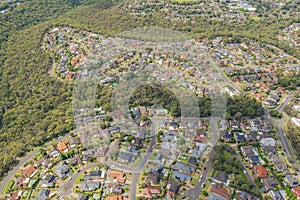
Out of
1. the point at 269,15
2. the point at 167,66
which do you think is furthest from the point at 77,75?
the point at 269,15

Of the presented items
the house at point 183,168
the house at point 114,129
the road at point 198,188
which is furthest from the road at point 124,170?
the road at point 198,188

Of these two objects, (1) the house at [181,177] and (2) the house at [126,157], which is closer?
(1) the house at [181,177]

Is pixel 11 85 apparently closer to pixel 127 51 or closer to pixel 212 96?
pixel 127 51

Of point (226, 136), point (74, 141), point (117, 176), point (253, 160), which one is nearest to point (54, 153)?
point (74, 141)

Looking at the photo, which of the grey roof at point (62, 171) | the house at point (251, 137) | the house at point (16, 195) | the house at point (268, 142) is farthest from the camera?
the house at point (251, 137)

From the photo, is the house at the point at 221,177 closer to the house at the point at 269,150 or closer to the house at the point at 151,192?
the house at the point at 151,192

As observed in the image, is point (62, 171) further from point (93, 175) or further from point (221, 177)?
point (221, 177)
